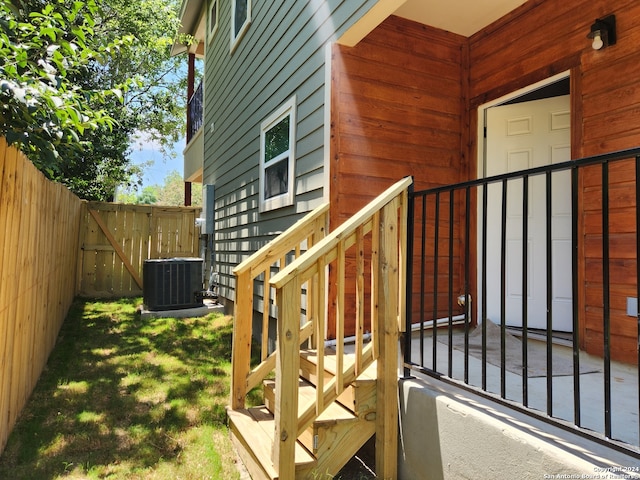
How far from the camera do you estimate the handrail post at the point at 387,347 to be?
84.4 inches

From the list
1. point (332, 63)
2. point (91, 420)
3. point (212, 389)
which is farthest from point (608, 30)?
point (91, 420)

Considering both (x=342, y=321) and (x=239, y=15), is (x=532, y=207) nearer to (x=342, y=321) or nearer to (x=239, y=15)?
(x=342, y=321)

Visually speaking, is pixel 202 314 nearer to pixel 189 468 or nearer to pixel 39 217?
pixel 39 217

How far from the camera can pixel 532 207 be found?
11.3ft

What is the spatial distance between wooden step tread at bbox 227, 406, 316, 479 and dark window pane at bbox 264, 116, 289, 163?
8.34 feet

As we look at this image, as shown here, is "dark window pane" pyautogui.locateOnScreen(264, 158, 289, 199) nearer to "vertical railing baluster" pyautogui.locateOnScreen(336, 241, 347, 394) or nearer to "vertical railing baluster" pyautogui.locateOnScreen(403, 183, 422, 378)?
"vertical railing baluster" pyautogui.locateOnScreen(403, 183, 422, 378)

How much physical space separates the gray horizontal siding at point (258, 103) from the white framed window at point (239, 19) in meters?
0.12

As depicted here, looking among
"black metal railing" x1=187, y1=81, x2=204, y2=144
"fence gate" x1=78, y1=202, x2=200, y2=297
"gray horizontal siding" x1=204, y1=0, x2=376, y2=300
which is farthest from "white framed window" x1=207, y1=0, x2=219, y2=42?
"fence gate" x1=78, y1=202, x2=200, y2=297

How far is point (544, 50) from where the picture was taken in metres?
3.13

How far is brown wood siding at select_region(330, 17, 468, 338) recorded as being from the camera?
3.09 metres

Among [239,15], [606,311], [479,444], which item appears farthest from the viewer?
[239,15]

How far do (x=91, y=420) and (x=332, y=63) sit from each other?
3.13 m

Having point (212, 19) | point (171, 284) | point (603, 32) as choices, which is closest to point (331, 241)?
point (603, 32)

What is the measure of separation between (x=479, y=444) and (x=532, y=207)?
7.85ft
